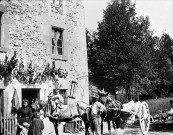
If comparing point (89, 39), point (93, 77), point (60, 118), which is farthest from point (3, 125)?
point (89, 39)

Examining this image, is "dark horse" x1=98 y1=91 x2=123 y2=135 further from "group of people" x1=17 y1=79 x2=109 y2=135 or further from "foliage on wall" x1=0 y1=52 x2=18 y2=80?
"foliage on wall" x1=0 y1=52 x2=18 y2=80

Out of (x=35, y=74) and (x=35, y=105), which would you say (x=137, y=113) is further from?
(x=35, y=74)

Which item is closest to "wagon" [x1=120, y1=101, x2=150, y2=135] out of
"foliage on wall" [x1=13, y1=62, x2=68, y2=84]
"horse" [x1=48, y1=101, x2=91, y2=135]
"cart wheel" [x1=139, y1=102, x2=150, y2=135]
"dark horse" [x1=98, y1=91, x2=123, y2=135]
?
"cart wheel" [x1=139, y1=102, x2=150, y2=135]

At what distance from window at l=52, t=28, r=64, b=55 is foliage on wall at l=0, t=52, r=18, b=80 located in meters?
2.85

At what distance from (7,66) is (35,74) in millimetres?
1643

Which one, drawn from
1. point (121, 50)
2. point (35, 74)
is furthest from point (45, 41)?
point (121, 50)

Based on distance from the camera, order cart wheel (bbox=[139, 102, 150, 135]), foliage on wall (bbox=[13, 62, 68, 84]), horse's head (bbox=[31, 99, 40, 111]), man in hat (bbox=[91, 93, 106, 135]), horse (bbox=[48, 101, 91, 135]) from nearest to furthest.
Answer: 1. man in hat (bbox=[91, 93, 106, 135])
2. horse (bbox=[48, 101, 91, 135])
3. cart wheel (bbox=[139, 102, 150, 135])
4. horse's head (bbox=[31, 99, 40, 111])
5. foliage on wall (bbox=[13, 62, 68, 84])

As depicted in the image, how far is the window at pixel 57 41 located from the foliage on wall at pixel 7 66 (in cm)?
285

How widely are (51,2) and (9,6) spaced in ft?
8.92

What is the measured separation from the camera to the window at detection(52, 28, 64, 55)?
12.4 metres

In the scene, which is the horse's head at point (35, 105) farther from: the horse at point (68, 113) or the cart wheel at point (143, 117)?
the cart wheel at point (143, 117)

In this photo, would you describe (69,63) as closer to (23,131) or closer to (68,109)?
(68,109)

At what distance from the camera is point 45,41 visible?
38.5 ft

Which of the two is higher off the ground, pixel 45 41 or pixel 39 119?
pixel 45 41
